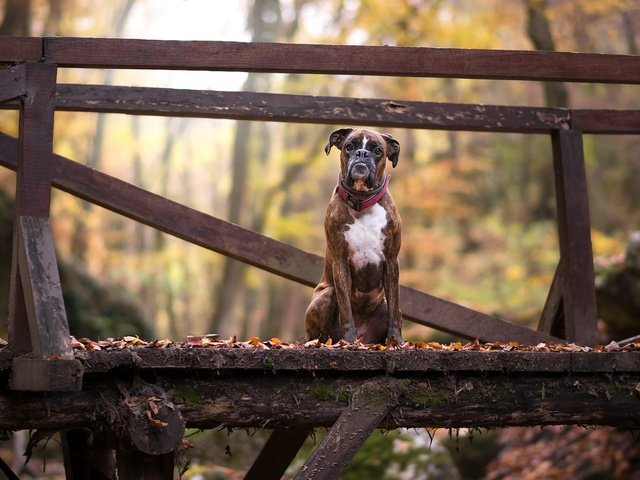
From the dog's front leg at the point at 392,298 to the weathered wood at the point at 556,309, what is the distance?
1511mm

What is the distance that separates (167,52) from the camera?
5008 millimetres

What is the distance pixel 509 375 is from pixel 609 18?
13.1 meters

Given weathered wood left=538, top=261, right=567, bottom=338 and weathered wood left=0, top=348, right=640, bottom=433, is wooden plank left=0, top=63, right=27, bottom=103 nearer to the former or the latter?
weathered wood left=0, top=348, right=640, bottom=433

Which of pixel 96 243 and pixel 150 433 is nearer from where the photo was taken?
pixel 150 433

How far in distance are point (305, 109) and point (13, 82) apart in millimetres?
2132

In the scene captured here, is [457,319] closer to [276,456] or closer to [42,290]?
[276,456]

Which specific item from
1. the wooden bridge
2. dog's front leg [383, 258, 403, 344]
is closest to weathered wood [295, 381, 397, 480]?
the wooden bridge

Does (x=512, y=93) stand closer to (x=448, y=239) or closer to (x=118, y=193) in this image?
(x=448, y=239)

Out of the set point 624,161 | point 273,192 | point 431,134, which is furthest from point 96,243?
point 624,161

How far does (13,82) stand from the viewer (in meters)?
4.61

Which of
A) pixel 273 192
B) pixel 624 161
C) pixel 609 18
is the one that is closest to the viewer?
pixel 609 18

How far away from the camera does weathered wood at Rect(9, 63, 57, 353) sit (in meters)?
4.31

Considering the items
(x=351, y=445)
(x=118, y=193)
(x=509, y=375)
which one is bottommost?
(x=351, y=445)

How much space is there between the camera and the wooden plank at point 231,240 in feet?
19.6
